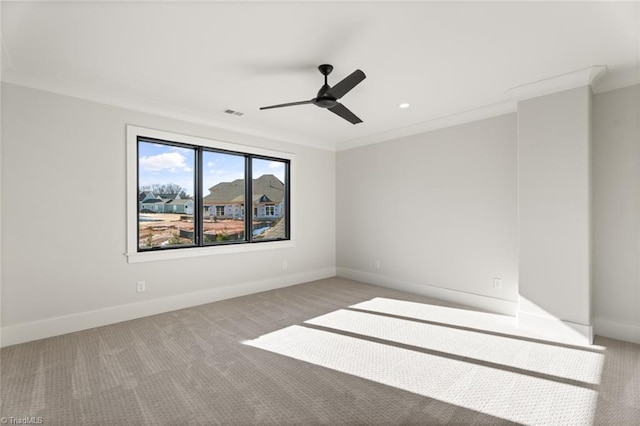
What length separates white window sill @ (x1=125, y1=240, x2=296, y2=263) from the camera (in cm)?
360

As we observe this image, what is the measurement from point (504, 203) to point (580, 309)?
4.42 feet

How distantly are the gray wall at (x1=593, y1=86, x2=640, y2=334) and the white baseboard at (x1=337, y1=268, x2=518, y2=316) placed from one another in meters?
0.88

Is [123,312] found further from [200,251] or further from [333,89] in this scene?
[333,89]

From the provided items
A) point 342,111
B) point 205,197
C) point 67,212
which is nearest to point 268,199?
point 205,197

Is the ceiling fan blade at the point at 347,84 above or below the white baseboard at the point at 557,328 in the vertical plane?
above

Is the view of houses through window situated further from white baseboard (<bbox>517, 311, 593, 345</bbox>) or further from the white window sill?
white baseboard (<bbox>517, 311, 593, 345</bbox>)

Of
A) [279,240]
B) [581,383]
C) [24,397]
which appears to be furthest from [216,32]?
[581,383]

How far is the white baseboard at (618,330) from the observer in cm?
288

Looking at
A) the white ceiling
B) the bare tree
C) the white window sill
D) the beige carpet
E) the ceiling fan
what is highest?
the white ceiling

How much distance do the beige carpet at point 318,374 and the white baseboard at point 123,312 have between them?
0.14 meters

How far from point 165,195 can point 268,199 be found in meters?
1.63

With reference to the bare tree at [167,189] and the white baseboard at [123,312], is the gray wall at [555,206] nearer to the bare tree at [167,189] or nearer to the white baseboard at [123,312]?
the white baseboard at [123,312]

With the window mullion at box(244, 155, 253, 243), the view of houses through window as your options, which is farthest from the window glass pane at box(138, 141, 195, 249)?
the window mullion at box(244, 155, 253, 243)

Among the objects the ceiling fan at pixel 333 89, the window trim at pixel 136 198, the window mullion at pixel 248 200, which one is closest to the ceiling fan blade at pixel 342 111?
the ceiling fan at pixel 333 89
